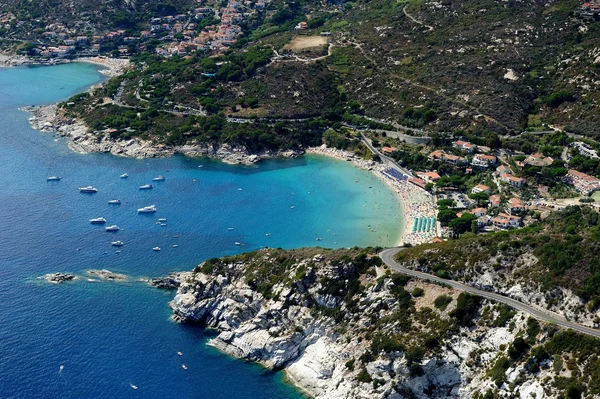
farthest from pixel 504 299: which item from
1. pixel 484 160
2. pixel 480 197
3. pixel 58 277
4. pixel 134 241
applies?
pixel 484 160

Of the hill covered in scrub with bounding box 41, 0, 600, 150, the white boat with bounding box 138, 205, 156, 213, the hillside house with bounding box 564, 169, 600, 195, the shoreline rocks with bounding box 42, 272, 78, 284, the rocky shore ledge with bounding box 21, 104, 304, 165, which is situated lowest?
the shoreline rocks with bounding box 42, 272, 78, 284

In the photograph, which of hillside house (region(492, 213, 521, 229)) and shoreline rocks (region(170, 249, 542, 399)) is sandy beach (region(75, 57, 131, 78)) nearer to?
shoreline rocks (region(170, 249, 542, 399))

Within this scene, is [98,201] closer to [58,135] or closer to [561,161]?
[58,135]

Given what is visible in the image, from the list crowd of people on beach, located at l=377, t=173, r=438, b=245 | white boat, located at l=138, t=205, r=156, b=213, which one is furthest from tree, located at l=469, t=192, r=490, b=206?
white boat, located at l=138, t=205, r=156, b=213

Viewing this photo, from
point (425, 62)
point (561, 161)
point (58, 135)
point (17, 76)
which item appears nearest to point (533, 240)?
point (561, 161)

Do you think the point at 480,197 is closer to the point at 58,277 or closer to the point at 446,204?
the point at 446,204

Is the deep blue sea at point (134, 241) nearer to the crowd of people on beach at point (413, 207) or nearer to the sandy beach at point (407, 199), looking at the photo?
the sandy beach at point (407, 199)
